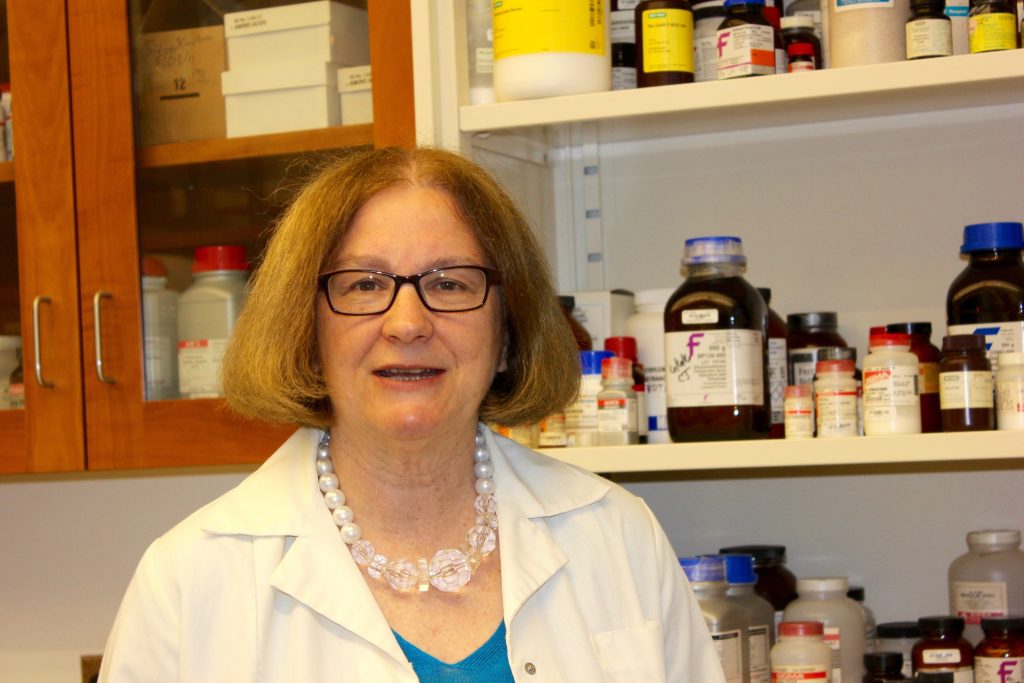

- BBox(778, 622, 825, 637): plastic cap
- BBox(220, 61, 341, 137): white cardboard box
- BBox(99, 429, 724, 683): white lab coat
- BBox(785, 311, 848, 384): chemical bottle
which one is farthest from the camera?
BBox(220, 61, 341, 137): white cardboard box

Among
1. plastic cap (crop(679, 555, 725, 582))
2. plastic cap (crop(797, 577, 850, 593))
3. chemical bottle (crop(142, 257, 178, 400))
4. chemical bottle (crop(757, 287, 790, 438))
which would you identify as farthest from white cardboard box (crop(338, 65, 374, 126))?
plastic cap (crop(797, 577, 850, 593))

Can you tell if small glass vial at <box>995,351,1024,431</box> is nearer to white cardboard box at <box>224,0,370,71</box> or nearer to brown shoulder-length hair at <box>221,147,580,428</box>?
brown shoulder-length hair at <box>221,147,580,428</box>

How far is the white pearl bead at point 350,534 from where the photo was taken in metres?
1.15

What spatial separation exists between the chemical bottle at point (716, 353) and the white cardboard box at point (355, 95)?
1.52 ft

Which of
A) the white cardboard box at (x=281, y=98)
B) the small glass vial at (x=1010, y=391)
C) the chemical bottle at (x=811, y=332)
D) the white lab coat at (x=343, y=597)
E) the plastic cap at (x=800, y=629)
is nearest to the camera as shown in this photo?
the white lab coat at (x=343, y=597)

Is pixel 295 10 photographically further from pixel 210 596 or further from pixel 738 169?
pixel 210 596

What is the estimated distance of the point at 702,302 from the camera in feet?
4.70

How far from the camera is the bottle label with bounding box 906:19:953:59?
4.51 ft

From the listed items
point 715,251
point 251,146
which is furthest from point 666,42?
point 251,146

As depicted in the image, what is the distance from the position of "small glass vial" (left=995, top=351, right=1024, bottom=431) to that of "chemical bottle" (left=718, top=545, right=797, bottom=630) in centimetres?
39

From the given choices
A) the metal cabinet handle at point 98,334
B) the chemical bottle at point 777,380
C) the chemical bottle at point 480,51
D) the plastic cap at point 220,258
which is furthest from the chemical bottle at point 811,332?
the metal cabinet handle at point 98,334

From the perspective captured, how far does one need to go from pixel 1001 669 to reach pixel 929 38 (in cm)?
69

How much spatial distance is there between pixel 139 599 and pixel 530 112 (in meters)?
0.71

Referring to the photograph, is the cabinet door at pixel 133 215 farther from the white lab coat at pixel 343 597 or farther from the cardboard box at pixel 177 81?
the white lab coat at pixel 343 597
